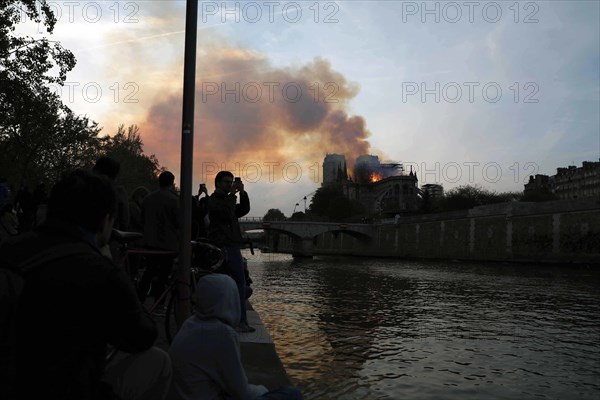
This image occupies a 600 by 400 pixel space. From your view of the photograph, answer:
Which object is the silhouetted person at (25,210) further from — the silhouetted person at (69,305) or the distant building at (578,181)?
the distant building at (578,181)

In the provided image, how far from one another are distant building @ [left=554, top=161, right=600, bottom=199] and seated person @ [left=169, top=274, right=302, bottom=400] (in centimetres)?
12531

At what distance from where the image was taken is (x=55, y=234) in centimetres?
194

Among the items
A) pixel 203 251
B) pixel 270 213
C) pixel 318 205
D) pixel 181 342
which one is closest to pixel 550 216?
pixel 203 251

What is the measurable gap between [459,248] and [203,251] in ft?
170

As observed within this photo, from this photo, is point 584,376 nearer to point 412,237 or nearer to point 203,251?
point 203,251

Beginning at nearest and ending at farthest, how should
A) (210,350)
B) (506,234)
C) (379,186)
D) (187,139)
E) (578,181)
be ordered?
1. (210,350)
2. (187,139)
3. (506,234)
4. (578,181)
5. (379,186)

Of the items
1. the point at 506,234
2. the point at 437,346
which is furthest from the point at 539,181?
the point at 437,346

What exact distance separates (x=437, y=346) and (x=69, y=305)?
7.12 m

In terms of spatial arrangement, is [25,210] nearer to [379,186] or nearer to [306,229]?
[306,229]

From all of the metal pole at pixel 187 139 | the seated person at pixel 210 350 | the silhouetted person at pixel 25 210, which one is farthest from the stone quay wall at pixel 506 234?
the seated person at pixel 210 350

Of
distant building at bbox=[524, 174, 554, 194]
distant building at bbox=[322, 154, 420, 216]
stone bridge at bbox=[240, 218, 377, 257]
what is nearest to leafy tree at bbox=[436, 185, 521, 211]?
stone bridge at bbox=[240, 218, 377, 257]

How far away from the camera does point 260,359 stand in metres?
5.08

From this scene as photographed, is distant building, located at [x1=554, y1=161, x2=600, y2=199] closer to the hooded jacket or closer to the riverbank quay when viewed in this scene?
the riverbank quay

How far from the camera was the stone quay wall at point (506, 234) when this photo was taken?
39.5m
